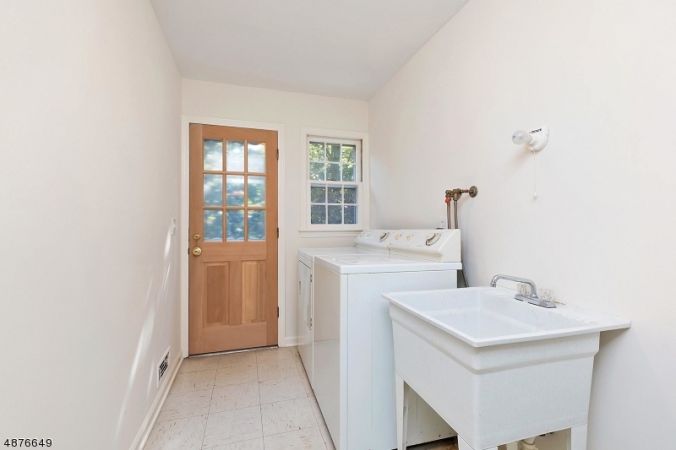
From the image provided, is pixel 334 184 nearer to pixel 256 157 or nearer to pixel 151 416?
pixel 256 157

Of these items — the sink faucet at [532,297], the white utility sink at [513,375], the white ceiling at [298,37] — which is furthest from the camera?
the white ceiling at [298,37]

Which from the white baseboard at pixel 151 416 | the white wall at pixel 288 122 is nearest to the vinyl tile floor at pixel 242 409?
the white baseboard at pixel 151 416

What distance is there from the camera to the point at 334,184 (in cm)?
309

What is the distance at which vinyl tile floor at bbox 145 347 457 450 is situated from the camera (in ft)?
5.27

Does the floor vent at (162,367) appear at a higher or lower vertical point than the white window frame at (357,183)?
lower

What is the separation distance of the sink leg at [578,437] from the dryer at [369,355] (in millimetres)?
639

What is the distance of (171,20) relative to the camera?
1896 mm

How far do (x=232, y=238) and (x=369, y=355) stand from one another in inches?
70.9

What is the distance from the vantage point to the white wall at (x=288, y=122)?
2762 mm

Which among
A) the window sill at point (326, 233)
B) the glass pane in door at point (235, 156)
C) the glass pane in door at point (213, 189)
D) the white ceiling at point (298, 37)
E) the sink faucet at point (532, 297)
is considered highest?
the white ceiling at point (298, 37)

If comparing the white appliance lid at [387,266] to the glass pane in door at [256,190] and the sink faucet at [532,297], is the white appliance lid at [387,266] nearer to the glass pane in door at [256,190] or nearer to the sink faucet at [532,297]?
the sink faucet at [532,297]

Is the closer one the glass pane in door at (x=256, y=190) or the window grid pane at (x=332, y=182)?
the glass pane in door at (x=256, y=190)

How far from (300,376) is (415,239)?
141 cm

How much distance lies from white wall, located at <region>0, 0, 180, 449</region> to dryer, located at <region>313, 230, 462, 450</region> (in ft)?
3.23
